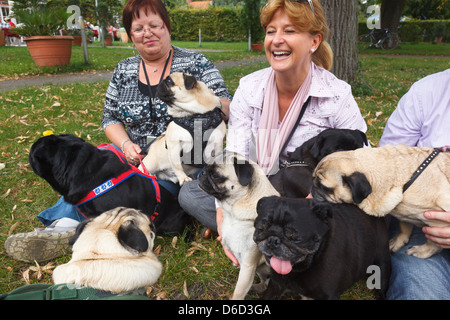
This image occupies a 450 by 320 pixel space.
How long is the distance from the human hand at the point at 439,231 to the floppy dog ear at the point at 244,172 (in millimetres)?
1165

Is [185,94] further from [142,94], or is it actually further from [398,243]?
[398,243]

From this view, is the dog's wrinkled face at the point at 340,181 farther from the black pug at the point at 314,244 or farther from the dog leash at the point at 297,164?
the dog leash at the point at 297,164

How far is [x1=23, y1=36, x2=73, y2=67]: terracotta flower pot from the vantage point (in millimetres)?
10977

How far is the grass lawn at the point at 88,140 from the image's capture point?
104 inches

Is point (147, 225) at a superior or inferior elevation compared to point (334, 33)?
inferior

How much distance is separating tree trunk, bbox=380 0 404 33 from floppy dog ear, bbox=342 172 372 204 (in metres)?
25.3

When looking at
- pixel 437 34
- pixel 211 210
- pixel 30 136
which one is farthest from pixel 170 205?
pixel 437 34

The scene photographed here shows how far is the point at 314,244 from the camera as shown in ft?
6.08

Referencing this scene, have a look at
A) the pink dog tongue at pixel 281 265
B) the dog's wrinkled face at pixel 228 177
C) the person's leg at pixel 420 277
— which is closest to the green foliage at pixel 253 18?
the dog's wrinkled face at pixel 228 177

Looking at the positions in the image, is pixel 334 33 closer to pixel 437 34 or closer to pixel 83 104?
pixel 83 104

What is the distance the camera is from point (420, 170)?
2.13 m

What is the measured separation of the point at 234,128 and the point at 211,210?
0.81 m

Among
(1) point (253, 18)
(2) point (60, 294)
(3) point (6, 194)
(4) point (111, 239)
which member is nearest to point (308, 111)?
(4) point (111, 239)
